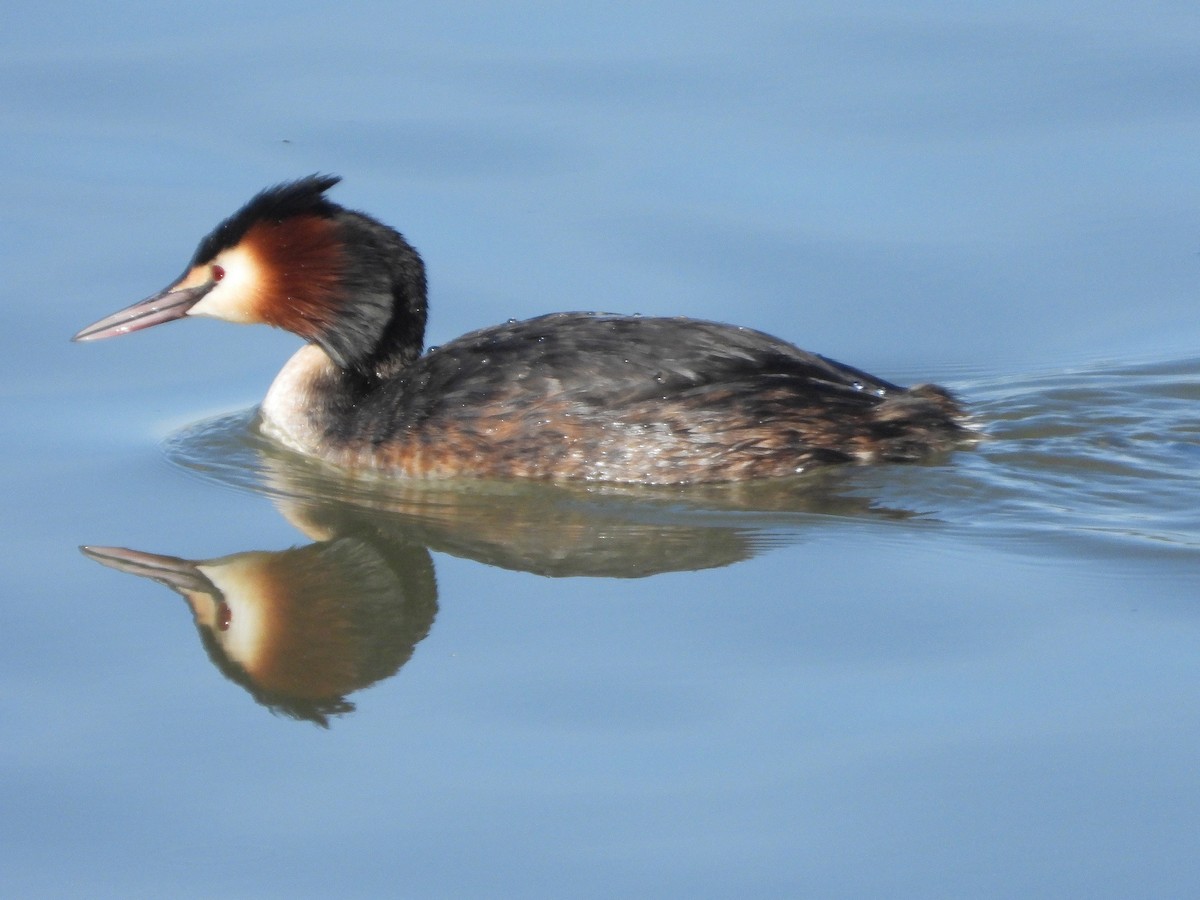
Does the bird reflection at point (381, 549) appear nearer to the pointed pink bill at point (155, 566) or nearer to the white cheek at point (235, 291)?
the pointed pink bill at point (155, 566)

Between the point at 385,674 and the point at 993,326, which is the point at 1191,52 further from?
the point at 385,674

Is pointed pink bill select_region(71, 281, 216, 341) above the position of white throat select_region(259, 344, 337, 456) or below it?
above

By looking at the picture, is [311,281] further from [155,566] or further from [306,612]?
[306,612]

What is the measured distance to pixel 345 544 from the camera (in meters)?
7.83

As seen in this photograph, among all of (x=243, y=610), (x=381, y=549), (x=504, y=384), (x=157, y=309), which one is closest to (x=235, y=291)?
(x=157, y=309)

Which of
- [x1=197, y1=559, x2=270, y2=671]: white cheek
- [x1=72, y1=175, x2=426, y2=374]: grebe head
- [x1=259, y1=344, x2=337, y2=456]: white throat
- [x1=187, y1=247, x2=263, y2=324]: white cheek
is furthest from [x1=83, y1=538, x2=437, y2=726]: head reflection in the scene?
[x1=187, y1=247, x2=263, y2=324]: white cheek

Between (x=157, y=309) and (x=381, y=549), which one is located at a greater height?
(x=157, y=309)

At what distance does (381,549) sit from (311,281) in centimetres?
144

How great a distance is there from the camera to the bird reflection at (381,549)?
677cm

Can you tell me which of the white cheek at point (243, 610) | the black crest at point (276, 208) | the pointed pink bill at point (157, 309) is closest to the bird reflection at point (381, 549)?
the white cheek at point (243, 610)

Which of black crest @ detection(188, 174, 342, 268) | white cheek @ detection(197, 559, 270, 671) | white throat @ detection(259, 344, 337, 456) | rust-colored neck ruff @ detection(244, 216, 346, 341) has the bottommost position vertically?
white cheek @ detection(197, 559, 270, 671)

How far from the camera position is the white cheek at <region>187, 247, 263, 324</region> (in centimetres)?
868

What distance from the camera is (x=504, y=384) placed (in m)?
8.23

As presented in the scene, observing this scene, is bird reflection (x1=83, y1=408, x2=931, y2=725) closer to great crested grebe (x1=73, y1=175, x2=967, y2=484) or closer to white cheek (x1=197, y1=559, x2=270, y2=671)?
white cheek (x1=197, y1=559, x2=270, y2=671)
